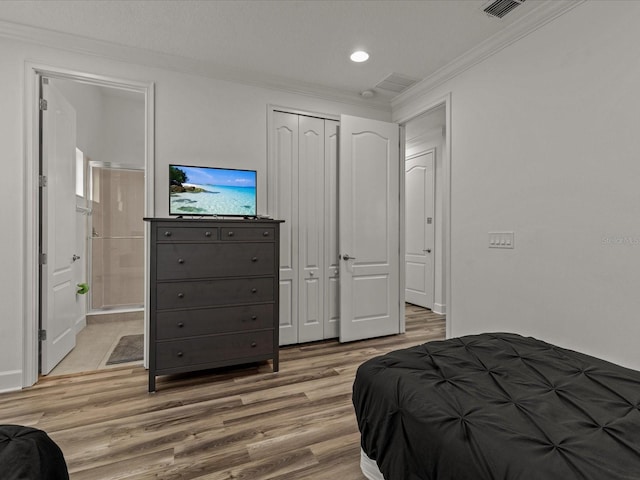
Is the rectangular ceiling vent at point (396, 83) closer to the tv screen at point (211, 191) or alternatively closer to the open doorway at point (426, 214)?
the open doorway at point (426, 214)

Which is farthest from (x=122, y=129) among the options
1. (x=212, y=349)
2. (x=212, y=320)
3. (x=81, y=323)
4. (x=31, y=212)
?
(x=212, y=349)

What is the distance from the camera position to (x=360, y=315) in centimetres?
379

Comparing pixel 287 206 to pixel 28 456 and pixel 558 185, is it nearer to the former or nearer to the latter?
pixel 558 185

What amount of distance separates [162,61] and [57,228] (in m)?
1.75

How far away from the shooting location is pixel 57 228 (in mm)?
2961

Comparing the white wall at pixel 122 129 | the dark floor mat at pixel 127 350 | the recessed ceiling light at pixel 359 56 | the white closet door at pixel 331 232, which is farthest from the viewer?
the white wall at pixel 122 129

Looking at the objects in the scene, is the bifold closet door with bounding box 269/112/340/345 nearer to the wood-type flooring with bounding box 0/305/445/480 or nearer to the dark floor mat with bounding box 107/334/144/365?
the wood-type flooring with bounding box 0/305/445/480

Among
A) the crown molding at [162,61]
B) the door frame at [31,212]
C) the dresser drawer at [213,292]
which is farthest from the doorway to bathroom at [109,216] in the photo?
the dresser drawer at [213,292]

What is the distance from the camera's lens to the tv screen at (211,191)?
9.62 ft

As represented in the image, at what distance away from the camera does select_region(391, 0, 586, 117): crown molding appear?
2266 mm

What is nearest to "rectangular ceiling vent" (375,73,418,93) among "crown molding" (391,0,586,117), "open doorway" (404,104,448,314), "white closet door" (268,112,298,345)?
"crown molding" (391,0,586,117)

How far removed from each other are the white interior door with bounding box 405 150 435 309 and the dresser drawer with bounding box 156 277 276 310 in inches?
132

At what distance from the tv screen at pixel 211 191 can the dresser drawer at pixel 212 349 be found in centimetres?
108

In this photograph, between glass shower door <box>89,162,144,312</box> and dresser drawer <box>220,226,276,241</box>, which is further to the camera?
glass shower door <box>89,162,144,312</box>
